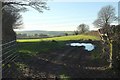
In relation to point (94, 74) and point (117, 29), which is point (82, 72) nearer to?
point (94, 74)

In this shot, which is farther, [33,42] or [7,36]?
[33,42]

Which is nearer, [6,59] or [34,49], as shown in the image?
[6,59]

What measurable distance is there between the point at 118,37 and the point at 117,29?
0.30 m

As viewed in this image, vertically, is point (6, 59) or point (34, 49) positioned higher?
point (6, 59)

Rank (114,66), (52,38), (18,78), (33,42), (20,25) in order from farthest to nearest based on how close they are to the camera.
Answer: (52,38)
(33,42)
(20,25)
(114,66)
(18,78)

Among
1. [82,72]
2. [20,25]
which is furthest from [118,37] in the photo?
[20,25]

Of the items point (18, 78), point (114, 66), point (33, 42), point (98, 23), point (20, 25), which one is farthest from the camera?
point (33, 42)

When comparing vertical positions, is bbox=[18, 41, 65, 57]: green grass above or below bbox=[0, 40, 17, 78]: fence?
below

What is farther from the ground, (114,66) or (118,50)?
(118,50)

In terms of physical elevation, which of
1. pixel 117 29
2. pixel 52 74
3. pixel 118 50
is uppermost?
pixel 117 29

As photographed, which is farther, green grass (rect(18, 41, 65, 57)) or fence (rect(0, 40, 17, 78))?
green grass (rect(18, 41, 65, 57))

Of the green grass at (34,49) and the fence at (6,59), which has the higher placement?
the fence at (6,59)

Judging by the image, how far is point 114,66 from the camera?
345 inches

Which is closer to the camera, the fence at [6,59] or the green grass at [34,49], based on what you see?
the fence at [6,59]
